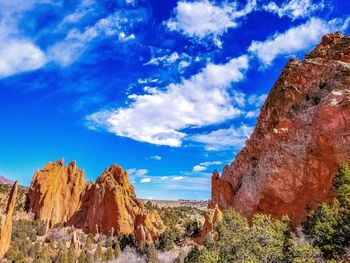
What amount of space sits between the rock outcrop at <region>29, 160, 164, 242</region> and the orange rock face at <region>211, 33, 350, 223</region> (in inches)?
1539

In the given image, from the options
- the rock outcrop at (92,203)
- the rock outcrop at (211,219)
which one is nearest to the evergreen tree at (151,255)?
the rock outcrop at (211,219)

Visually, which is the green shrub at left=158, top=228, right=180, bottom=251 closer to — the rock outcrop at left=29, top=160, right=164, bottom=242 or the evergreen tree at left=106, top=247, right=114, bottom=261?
the rock outcrop at left=29, top=160, right=164, bottom=242

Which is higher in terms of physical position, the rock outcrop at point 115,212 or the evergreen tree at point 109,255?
the rock outcrop at point 115,212

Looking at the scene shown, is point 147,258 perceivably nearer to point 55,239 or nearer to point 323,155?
point 55,239

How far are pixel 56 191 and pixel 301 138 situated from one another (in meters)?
84.8

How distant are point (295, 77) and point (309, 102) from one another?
5138 millimetres

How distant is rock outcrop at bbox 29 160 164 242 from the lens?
3342 inches

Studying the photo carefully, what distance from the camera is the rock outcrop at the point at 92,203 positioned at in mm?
84875

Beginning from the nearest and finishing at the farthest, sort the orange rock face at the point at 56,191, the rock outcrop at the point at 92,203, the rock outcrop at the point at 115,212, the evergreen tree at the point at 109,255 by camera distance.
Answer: the evergreen tree at the point at 109,255 < the rock outcrop at the point at 115,212 < the rock outcrop at the point at 92,203 < the orange rock face at the point at 56,191

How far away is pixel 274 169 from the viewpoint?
40562 millimetres

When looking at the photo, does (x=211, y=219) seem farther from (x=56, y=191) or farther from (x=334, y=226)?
Answer: (x=56, y=191)

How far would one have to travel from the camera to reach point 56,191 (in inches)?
4161

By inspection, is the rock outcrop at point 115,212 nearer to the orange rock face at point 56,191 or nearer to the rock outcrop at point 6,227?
the orange rock face at point 56,191

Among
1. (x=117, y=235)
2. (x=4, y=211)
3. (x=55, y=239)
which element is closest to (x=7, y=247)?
(x=4, y=211)
